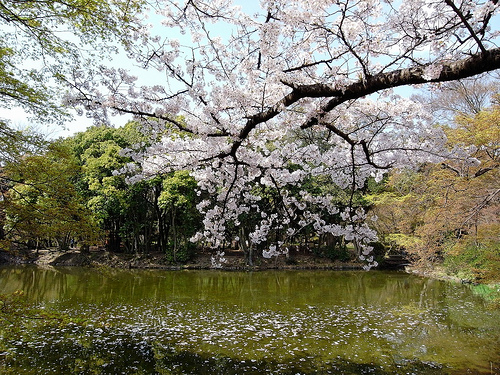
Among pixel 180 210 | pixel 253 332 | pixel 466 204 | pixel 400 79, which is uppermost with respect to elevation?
pixel 180 210

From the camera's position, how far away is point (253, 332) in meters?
6.87

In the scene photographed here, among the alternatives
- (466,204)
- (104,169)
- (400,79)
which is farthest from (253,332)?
(104,169)

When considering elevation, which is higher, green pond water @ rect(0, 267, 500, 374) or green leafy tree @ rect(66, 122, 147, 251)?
green leafy tree @ rect(66, 122, 147, 251)

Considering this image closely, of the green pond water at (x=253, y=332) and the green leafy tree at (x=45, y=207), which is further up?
the green leafy tree at (x=45, y=207)

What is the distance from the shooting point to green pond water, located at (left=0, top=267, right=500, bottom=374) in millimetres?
5246

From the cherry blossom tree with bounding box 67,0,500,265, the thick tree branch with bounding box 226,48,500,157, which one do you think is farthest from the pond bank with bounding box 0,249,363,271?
the thick tree branch with bounding box 226,48,500,157

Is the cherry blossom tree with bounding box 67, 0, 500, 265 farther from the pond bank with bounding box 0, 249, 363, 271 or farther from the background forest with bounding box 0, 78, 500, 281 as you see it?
the pond bank with bounding box 0, 249, 363, 271

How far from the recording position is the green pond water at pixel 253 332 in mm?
5246

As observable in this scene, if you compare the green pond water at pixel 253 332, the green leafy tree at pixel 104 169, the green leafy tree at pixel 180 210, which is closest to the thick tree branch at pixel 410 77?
the green pond water at pixel 253 332

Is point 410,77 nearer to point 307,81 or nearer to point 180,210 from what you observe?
point 307,81

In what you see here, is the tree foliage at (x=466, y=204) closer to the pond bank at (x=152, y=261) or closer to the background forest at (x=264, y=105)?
the background forest at (x=264, y=105)

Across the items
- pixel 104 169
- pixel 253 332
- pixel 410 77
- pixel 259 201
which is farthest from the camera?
pixel 259 201

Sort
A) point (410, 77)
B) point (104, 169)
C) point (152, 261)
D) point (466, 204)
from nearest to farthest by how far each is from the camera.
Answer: point (410, 77) → point (466, 204) → point (104, 169) → point (152, 261)

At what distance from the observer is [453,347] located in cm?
621
